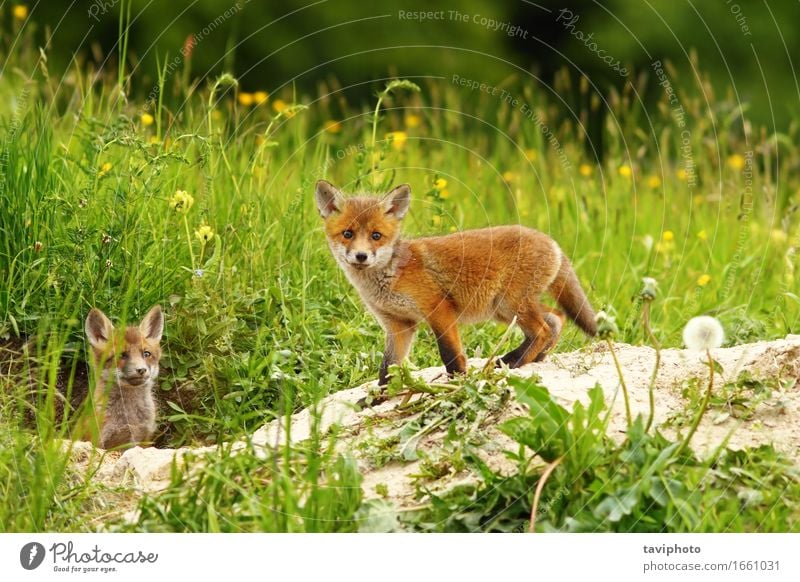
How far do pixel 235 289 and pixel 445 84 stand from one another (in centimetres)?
604

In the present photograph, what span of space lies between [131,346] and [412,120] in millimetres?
5048

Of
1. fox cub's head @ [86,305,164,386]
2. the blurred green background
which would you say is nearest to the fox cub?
fox cub's head @ [86,305,164,386]

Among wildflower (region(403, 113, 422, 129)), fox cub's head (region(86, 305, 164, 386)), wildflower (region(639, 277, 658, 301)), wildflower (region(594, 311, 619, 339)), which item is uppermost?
wildflower (region(403, 113, 422, 129))

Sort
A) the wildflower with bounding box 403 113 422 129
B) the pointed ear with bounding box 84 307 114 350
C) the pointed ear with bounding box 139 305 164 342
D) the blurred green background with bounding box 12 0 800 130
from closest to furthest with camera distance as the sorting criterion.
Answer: the pointed ear with bounding box 84 307 114 350 → the pointed ear with bounding box 139 305 164 342 → the wildflower with bounding box 403 113 422 129 → the blurred green background with bounding box 12 0 800 130

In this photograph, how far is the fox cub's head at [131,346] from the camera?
5.21 metres

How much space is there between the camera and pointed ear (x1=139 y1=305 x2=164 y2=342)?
17.5 ft

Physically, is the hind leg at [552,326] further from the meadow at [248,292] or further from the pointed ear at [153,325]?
the pointed ear at [153,325]

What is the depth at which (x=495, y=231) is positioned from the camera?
18.9ft

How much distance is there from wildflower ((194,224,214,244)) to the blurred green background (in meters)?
6.00

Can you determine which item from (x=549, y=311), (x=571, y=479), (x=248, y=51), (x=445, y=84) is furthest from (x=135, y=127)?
(x=248, y=51)
